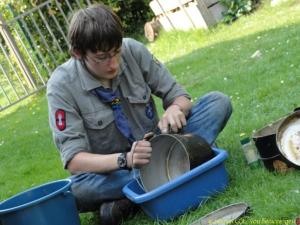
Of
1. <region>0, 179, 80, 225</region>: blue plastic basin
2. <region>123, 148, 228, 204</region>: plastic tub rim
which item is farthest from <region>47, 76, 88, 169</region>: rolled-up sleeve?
<region>123, 148, 228, 204</region>: plastic tub rim

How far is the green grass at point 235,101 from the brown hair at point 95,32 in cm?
88

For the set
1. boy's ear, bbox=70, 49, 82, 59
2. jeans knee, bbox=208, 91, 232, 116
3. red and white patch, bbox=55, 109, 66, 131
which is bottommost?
jeans knee, bbox=208, 91, 232, 116

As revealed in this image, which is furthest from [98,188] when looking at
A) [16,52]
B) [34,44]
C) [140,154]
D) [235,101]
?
[16,52]

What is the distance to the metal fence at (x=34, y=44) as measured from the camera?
9.62m

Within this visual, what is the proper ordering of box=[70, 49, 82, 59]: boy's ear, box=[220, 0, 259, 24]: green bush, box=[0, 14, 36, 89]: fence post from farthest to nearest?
box=[0, 14, 36, 89]: fence post → box=[220, 0, 259, 24]: green bush → box=[70, 49, 82, 59]: boy's ear

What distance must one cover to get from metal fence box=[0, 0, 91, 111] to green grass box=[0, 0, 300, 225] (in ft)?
1.70

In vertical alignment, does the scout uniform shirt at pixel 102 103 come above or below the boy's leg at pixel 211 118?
above

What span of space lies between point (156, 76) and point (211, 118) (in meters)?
0.37

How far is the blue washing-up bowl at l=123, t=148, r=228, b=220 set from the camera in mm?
2732

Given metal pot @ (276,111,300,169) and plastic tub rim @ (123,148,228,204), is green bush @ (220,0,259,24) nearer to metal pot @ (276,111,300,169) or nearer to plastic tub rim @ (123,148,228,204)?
metal pot @ (276,111,300,169)

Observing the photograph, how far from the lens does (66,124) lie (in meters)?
2.99

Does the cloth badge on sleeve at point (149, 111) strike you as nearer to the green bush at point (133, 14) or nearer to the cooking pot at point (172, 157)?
the cooking pot at point (172, 157)

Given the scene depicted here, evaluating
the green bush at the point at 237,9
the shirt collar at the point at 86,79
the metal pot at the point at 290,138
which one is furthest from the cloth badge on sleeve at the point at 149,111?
the green bush at the point at 237,9

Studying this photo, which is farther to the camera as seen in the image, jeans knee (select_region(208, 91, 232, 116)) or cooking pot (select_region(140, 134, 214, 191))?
jeans knee (select_region(208, 91, 232, 116))
